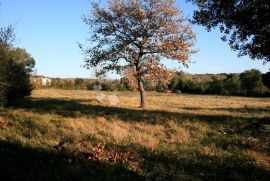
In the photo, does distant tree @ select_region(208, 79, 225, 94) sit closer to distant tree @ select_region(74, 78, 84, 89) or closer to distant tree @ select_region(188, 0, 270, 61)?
distant tree @ select_region(74, 78, 84, 89)

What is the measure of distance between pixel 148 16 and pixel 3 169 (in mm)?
24491

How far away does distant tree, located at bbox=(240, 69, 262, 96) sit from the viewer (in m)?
79.3

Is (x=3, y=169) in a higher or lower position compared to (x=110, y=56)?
lower

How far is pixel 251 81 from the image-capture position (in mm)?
81188

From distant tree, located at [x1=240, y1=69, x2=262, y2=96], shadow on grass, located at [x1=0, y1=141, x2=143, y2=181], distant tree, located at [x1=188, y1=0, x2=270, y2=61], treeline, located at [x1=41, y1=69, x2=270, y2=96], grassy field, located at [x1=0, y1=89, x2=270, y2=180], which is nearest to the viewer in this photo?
shadow on grass, located at [x1=0, y1=141, x2=143, y2=181]

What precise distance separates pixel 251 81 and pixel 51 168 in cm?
7739

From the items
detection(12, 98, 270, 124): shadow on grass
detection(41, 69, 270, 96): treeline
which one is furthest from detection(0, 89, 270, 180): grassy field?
detection(41, 69, 270, 96): treeline

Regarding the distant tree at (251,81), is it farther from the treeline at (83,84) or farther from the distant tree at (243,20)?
the distant tree at (243,20)

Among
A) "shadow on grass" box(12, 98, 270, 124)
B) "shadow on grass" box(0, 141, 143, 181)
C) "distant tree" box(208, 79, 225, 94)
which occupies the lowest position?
"shadow on grass" box(0, 141, 143, 181)

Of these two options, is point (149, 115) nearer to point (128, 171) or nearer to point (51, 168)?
point (128, 171)

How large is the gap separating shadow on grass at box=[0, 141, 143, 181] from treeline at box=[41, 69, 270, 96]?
5699cm

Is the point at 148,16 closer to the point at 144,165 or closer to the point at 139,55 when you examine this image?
the point at 139,55

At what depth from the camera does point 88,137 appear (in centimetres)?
1530

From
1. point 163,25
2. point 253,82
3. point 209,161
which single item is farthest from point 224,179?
point 253,82
